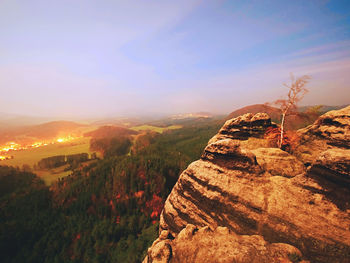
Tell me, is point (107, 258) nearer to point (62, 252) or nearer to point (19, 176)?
point (62, 252)

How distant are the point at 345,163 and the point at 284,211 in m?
4.66

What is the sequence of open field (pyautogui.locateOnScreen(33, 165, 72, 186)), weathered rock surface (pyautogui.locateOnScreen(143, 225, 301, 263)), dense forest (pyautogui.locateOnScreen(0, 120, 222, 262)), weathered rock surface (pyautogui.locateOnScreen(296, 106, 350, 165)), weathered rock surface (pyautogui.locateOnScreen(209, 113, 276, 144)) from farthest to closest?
1. open field (pyautogui.locateOnScreen(33, 165, 72, 186))
2. dense forest (pyautogui.locateOnScreen(0, 120, 222, 262))
3. weathered rock surface (pyautogui.locateOnScreen(209, 113, 276, 144))
4. weathered rock surface (pyautogui.locateOnScreen(296, 106, 350, 165))
5. weathered rock surface (pyautogui.locateOnScreen(143, 225, 301, 263))

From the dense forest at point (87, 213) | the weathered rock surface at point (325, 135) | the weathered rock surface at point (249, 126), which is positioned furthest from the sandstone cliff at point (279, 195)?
the dense forest at point (87, 213)

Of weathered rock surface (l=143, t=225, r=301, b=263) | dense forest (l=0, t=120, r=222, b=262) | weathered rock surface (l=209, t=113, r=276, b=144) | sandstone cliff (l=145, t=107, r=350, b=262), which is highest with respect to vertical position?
weathered rock surface (l=209, t=113, r=276, b=144)

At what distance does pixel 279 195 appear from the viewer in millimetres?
9586

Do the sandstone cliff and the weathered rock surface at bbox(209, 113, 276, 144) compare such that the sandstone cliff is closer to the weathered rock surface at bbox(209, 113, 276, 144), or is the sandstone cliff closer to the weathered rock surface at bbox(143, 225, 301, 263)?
the weathered rock surface at bbox(143, 225, 301, 263)

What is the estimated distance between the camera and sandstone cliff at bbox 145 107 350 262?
7809 millimetres

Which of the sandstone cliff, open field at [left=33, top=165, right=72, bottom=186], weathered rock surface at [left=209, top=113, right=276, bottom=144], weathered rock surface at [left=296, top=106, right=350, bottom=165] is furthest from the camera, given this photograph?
open field at [left=33, top=165, right=72, bottom=186]

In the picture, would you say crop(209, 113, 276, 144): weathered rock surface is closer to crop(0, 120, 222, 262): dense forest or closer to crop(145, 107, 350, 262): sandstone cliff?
crop(145, 107, 350, 262): sandstone cliff

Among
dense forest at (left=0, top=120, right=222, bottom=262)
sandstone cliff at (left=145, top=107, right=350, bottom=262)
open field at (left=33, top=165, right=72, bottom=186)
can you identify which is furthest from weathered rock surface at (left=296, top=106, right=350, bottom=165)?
open field at (left=33, top=165, right=72, bottom=186)

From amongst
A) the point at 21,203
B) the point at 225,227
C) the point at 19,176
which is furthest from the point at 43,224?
the point at 225,227

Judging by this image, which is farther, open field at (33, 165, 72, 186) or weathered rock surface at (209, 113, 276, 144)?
open field at (33, 165, 72, 186)

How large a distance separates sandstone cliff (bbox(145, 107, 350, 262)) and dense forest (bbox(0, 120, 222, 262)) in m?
31.4

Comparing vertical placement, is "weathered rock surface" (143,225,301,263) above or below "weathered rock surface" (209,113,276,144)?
below
